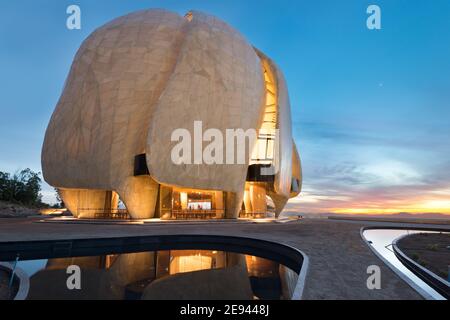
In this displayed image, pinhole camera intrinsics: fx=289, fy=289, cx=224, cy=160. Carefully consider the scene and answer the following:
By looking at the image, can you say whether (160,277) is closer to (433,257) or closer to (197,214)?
(433,257)

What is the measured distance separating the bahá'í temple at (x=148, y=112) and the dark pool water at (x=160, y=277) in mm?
11260

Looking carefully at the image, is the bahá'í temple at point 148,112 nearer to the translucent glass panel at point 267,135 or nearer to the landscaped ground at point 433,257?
the translucent glass panel at point 267,135

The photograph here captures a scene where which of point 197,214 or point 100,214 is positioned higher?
point 100,214

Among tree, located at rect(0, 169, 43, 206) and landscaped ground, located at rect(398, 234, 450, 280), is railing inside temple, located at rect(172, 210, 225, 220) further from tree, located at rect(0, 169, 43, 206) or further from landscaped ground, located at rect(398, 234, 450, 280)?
tree, located at rect(0, 169, 43, 206)

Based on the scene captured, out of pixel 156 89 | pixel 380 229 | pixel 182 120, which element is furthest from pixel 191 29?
pixel 380 229

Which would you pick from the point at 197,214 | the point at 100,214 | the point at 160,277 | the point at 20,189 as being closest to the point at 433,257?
the point at 160,277

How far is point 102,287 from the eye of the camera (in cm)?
729

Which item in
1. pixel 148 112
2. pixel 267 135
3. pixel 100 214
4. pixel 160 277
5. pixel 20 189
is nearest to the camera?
pixel 160 277

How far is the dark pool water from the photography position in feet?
22.1

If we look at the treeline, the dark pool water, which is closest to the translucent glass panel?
the dark pool water

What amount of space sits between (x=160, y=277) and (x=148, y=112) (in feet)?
56.3

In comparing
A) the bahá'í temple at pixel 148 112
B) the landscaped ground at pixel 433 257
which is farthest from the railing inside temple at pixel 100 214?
the landscaped ground at pixel 433 257

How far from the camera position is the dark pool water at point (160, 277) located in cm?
672

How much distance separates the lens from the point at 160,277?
816 centimetres
